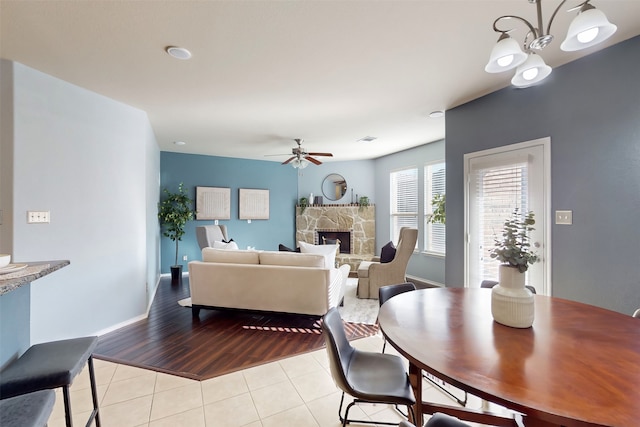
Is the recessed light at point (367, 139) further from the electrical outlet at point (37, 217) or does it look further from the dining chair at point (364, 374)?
the electrical outlet at point (37, 217)

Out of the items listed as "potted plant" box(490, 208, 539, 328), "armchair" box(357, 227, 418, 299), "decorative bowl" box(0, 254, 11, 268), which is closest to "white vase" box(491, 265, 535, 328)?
"potted plant" box(490, 208, 539, 328)

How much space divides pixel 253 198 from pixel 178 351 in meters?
4.51

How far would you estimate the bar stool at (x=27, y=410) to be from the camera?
924 millimetres

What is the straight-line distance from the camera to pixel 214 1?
1.75 meters

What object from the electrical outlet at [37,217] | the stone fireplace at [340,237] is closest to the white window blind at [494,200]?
the stone fireplace at [340,237]

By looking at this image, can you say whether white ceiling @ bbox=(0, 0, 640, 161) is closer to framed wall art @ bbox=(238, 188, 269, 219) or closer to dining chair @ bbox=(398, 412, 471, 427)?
dining chair @ bbox=(398, 412, 471, 427)

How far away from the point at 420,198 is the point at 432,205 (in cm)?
39

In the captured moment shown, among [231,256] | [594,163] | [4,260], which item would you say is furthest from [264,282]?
[594,163]

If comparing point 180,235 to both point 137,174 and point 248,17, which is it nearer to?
point 137,174

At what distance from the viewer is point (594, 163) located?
94.3 inches

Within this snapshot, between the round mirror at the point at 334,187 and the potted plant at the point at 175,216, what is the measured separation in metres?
3.19

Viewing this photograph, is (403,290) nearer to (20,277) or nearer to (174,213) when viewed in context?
(20,277)

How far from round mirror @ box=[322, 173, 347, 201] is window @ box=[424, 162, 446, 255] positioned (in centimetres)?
223

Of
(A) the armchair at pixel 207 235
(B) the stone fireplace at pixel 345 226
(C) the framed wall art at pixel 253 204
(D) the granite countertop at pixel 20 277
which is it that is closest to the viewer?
(D) the granite countertop at pixel 20 277
